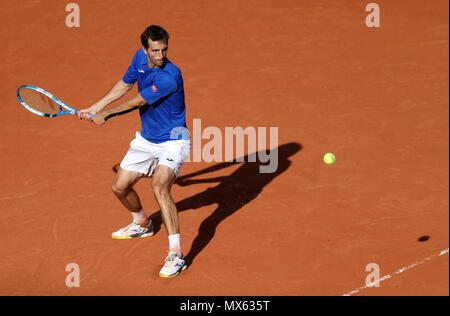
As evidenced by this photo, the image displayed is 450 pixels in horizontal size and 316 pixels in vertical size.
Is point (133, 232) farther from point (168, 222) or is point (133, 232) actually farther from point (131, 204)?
point (168, 222)

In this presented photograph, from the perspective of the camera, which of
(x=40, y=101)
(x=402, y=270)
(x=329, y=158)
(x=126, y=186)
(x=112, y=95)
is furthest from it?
(x=329, y=158)

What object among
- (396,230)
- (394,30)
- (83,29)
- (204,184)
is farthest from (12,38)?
(396,230)

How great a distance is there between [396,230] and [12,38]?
988cm

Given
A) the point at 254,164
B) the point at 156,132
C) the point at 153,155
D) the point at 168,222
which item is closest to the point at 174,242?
the point at 168,222

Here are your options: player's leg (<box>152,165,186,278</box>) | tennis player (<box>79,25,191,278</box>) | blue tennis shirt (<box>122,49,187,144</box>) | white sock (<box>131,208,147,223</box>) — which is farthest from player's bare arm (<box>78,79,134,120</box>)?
white sock (<box>131,208,147,223</box>)

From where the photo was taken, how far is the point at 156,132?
7375 millimetres

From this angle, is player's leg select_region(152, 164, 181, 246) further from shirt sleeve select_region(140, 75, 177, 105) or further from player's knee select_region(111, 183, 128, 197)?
shirt sleeve select_region(140, 75, 177, 105)

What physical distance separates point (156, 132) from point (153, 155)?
0.28m

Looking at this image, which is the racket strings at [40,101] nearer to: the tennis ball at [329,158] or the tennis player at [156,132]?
the tennis player at [156,132]

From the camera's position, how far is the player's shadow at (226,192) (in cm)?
801

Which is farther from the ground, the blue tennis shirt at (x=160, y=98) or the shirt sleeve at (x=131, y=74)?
the shirt sleeve at (x=131, y=74)

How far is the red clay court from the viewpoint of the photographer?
7148 millimetres

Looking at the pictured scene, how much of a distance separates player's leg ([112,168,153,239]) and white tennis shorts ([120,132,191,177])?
0.09 m

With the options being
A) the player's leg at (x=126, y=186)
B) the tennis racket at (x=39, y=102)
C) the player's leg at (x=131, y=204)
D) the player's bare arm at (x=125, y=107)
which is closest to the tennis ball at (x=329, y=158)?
the player's leg at (x=131, y=204)
